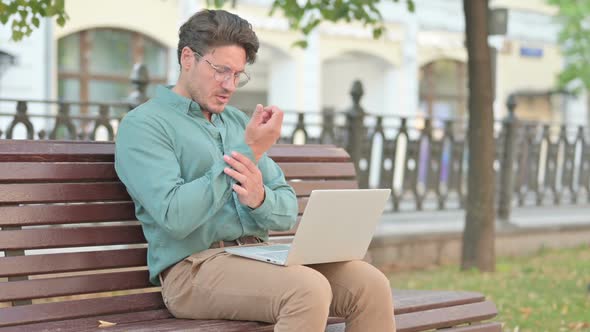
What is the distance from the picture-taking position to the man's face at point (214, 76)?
3.79 metres

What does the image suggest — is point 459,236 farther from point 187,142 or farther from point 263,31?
point 263,31

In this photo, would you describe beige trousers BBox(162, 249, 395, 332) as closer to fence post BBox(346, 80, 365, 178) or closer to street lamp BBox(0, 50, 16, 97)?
fence post BBox(346, 80, 365, 178)

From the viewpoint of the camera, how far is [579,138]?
42.5ft

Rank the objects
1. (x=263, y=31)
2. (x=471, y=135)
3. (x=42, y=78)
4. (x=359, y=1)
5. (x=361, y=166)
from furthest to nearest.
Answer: (x=263, y=31)
(x=42, y=78)
(x=361, y=166)
(x=471, y=135)
(x=359, y=1)

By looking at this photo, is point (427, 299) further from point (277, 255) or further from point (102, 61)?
point (102, 61)

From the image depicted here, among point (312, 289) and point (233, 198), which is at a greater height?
point (233, 198)

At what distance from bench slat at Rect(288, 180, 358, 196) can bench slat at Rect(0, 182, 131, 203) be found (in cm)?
97

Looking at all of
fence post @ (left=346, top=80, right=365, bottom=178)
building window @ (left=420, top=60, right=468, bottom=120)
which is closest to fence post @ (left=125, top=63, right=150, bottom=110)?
fence post @ (left=346, top=80, right=365, bottom=178)

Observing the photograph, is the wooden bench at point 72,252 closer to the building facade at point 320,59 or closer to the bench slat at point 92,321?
the bench slat at point 92,321

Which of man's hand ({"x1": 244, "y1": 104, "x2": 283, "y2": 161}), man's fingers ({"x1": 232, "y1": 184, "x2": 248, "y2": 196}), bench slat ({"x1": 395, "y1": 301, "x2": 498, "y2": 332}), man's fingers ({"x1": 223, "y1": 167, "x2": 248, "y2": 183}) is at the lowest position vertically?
bench slat ({"x1": 395, "y1": 301, "x2": 498, "y2": 332})

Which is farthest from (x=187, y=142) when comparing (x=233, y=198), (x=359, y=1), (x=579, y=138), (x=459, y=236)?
(x=579, y=138)

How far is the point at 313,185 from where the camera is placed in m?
→ 4.94

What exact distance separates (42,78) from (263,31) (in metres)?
5.53

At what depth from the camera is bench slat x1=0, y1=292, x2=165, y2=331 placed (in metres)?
3.66
